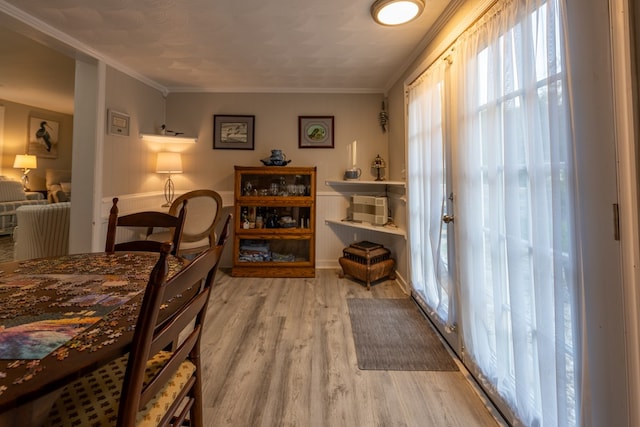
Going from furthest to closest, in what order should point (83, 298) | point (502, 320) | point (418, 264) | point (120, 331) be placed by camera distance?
point (418, 264), point (502, 320), point (83, 298), point (120, 331)

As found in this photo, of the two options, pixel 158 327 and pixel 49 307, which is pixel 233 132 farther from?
pixel 158 327

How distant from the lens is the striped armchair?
281 cm

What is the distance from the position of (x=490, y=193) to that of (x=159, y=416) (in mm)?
1587

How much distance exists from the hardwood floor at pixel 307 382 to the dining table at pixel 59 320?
810 millimetres

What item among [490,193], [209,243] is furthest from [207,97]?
[490,193]

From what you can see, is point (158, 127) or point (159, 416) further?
point (158, 127)

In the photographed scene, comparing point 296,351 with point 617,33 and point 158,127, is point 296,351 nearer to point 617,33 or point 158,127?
point 617,33

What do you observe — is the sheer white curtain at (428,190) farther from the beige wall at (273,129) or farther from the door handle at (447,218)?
the beige wall at (273,129)

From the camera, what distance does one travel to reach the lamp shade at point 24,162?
5.21m

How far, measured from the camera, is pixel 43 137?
5613mm

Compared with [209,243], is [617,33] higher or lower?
higher

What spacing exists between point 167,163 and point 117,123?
65 centimetres

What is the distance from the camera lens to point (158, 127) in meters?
3.53

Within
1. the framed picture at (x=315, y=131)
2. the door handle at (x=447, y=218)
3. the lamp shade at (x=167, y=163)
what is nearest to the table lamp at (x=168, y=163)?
the lamp shade at (x=167, y=163)
